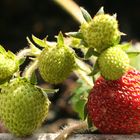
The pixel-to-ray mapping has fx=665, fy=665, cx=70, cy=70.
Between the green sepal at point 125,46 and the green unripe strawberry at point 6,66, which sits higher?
the green unripe strawberry at point 6,66

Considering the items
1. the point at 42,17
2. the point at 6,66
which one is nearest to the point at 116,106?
the point at 6,66

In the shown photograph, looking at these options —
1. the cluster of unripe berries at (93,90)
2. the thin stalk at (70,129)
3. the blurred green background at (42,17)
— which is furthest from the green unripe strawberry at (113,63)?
the blurred green background at (42,17)

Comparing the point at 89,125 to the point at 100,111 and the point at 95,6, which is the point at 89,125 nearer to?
the point at 100,111

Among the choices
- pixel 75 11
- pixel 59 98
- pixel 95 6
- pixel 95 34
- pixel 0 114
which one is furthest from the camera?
pixel 95 6

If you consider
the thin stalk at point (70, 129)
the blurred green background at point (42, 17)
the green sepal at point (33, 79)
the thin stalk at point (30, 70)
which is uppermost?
the blurred green background at point (42, 17)

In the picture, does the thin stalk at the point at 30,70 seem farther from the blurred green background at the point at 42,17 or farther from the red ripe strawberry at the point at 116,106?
the blurred green background at the point at 42,17

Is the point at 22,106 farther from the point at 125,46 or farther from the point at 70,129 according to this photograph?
the point at 125,46

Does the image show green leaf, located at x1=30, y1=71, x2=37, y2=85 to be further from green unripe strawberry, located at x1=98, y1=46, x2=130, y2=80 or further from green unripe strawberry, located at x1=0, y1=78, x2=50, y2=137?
green unripe strawberry, located at x1=98, y1=46, x2=130, y2=80

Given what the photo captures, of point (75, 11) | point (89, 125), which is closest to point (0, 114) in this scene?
point (89, 125)
